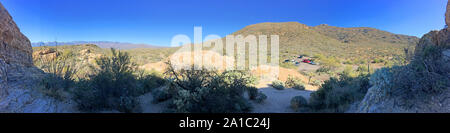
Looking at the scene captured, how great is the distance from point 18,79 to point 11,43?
4.18 feet

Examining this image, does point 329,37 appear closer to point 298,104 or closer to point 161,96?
point 298,104

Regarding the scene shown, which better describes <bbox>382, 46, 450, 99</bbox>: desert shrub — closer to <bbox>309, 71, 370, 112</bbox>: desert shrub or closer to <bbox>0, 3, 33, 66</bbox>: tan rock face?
<bbox>309, 71, 370, 112</bbox>: desert shrub

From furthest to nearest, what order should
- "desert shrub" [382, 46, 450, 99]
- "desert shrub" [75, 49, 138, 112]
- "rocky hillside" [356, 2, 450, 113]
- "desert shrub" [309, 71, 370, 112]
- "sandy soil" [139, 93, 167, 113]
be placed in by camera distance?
"sandy soil" [139, 93, 167, 113], "desert shrub" [309, 71, 370, 112], "desert shrub" [75, 49, 138, 112], "desert shrub" [382, 46, 450, 99], "rocky hillside" [356, 2, 450, 113]

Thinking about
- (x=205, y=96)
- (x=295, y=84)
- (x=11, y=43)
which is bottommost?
(x=295, y=84)

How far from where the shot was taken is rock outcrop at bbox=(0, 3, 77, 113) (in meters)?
3.52

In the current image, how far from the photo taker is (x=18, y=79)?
4227 millimetres

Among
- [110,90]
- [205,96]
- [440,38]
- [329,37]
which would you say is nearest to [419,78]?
[440,38]

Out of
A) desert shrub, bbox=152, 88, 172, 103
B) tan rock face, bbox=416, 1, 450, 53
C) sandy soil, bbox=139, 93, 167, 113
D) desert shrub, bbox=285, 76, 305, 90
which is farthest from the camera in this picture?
desert shrub, bbox=285, 76, 305, 90

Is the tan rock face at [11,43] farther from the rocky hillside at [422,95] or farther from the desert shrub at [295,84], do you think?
the desert shrub at [295,84]

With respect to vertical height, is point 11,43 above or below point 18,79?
above

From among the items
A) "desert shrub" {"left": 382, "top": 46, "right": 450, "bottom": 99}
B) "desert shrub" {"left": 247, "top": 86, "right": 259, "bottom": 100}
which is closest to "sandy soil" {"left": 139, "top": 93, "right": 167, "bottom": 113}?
"desert shrub" {"left": 247, "top": 86, "right": 259, "bottom": 100}

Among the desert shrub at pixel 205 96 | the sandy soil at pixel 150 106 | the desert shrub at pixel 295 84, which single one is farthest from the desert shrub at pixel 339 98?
the sandy soil at pixel 150 106
